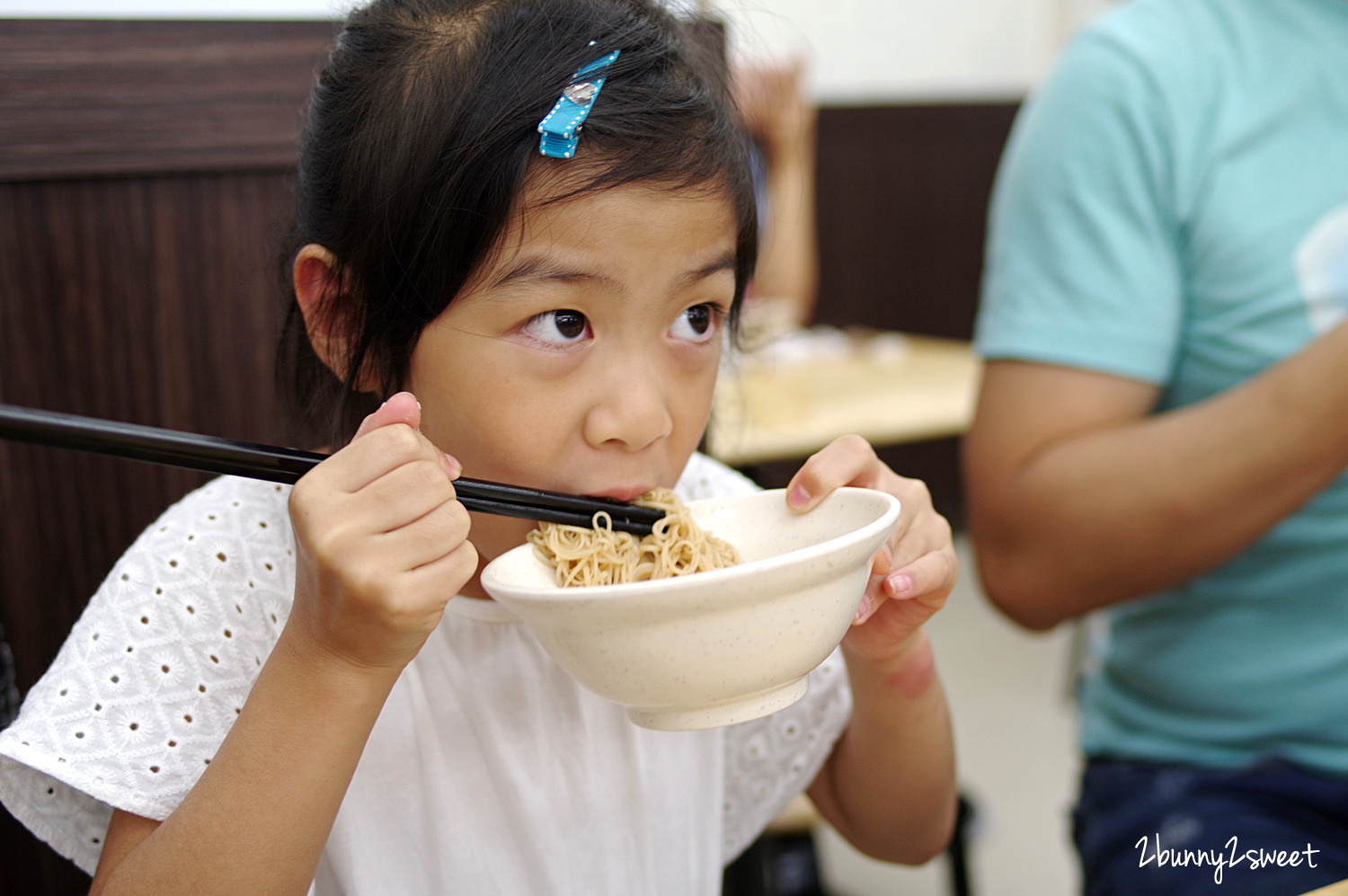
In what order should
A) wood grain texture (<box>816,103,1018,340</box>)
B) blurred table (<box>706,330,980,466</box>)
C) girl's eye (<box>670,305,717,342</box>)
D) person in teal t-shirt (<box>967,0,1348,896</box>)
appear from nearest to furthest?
girl's eye (<box>670,305,717,342</box>) < person in teal t-shirt (<box>967,0,1348,896</box>) < blurred table (<box>706,330,980,466</box>) < wood grain texture (<box>816,103,1018,340</box>)

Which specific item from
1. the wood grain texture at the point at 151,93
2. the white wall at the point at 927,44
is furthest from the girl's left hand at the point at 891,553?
the white wall at the point at 927,44

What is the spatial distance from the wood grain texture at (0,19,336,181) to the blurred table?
63cm

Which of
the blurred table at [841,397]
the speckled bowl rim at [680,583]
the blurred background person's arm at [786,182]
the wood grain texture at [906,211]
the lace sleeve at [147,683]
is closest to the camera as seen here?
the speckled bowl rim at [680,583]

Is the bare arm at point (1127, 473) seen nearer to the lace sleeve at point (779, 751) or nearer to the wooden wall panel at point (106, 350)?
the lace sleeve at point (779, 751)

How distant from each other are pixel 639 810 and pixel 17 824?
62cm

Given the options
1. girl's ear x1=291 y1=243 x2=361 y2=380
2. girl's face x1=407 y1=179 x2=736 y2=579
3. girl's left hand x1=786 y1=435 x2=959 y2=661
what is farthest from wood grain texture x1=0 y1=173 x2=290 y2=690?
girl's left hand x1=786 y1=435 x2=959 y2=661

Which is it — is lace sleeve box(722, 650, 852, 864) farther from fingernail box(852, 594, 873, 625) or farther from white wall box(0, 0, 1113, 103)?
white wall box(0, 0, 1113, 103)

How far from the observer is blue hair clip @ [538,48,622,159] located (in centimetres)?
83

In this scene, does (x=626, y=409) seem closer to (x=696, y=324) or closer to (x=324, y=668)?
(x=696, y=324)

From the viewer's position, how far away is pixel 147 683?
846 mm

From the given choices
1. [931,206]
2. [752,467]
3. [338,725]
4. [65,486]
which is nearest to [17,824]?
[65,486]

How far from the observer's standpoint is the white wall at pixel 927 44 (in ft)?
17.0

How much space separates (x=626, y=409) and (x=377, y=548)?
0.75ft

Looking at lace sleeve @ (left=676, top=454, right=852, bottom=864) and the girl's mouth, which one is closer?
the girl's mouth
